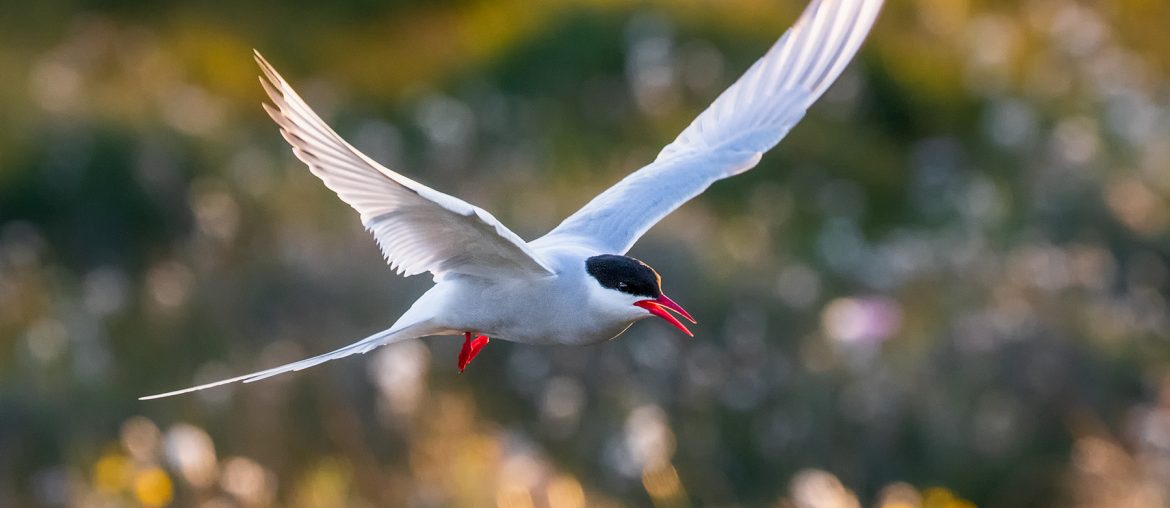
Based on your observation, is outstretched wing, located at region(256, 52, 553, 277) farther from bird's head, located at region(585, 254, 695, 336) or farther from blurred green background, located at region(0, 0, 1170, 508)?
blurred green background, located at region(0, 0, 1170, 508)

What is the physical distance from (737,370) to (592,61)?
153 inches

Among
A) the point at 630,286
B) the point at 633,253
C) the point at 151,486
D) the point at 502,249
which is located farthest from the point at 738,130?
the point at 633,253

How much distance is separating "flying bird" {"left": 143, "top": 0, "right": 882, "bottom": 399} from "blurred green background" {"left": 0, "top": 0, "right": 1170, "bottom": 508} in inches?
33.4

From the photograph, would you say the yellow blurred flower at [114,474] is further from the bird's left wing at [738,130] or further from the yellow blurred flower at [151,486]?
the bird's left wing at [738,130]

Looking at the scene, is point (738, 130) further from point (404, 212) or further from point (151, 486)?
point (151, 486)

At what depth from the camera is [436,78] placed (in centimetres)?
1130

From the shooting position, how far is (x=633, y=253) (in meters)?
7.76

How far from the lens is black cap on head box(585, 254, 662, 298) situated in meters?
3.79

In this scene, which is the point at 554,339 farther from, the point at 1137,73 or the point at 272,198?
the point at 1137,73

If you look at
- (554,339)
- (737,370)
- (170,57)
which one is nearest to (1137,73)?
(737,370)

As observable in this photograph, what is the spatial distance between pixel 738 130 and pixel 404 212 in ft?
5.02

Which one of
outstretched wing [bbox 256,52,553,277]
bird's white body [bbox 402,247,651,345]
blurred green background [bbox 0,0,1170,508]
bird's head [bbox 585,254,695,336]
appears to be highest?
outstretched wing [bbox 256,52,553,277]

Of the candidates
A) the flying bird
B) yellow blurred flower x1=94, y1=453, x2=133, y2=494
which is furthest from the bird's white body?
yellow blurred flower x1=94, y1=453, x2=133, y2=494

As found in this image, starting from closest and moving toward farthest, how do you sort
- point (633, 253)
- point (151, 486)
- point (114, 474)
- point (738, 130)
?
point (151, 486), point (114, 474), point (738, 130), point (633, 253)
